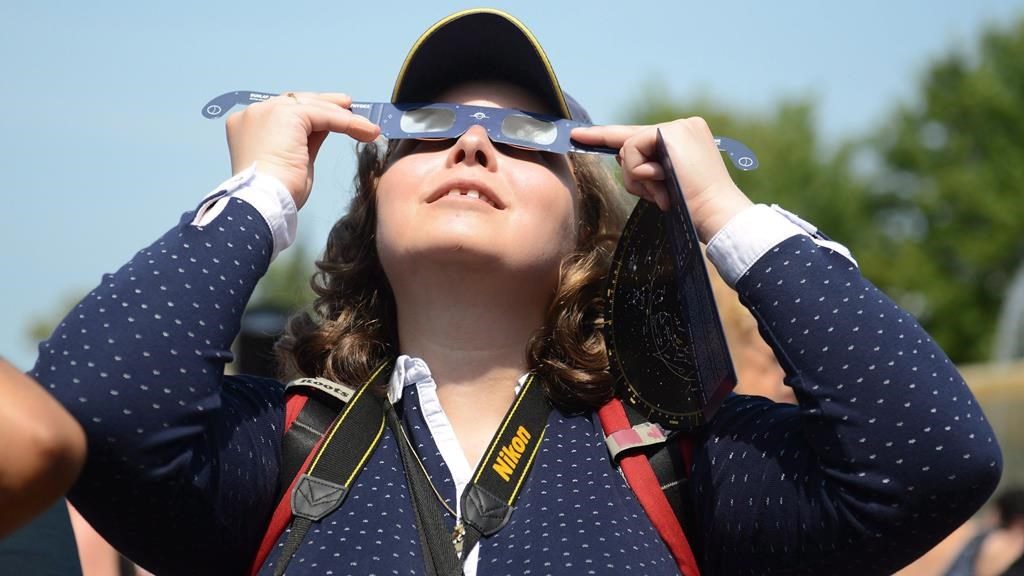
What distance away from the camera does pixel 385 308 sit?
2.92 metres

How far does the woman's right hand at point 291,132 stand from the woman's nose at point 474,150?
0.17m

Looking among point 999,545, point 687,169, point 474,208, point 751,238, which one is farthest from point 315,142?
point 999,545

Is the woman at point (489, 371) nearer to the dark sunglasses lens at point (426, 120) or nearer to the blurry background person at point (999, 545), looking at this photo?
the dark sunglasses lens at point (426, 120)

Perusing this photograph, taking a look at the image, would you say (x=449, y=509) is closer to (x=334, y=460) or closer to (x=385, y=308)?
(x=334, y=460)

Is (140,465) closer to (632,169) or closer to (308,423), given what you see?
(308,423)

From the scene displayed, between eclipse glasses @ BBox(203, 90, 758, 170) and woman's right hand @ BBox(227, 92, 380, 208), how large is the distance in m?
0.04

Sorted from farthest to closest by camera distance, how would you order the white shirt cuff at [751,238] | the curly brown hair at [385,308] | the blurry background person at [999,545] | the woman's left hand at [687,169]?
the blurry background person at [999,545] < the curly brown hair at [385,308] < the woman's left hand at [687,169] < the white shirt cuff at [751,238]

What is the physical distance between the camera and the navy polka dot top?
213 centimetres

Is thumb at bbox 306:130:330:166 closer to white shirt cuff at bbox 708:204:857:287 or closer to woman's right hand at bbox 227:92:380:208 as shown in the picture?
woman's right hand at bbox 227:92:380:208

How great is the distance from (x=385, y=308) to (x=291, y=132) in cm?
55

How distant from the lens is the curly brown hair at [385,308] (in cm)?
270

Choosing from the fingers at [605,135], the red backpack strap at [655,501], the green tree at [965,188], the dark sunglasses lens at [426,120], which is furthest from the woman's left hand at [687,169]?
the green tree at [965,188]

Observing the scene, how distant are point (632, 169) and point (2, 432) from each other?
143 cm

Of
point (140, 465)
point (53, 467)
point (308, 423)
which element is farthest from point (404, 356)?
point (53, 467)
